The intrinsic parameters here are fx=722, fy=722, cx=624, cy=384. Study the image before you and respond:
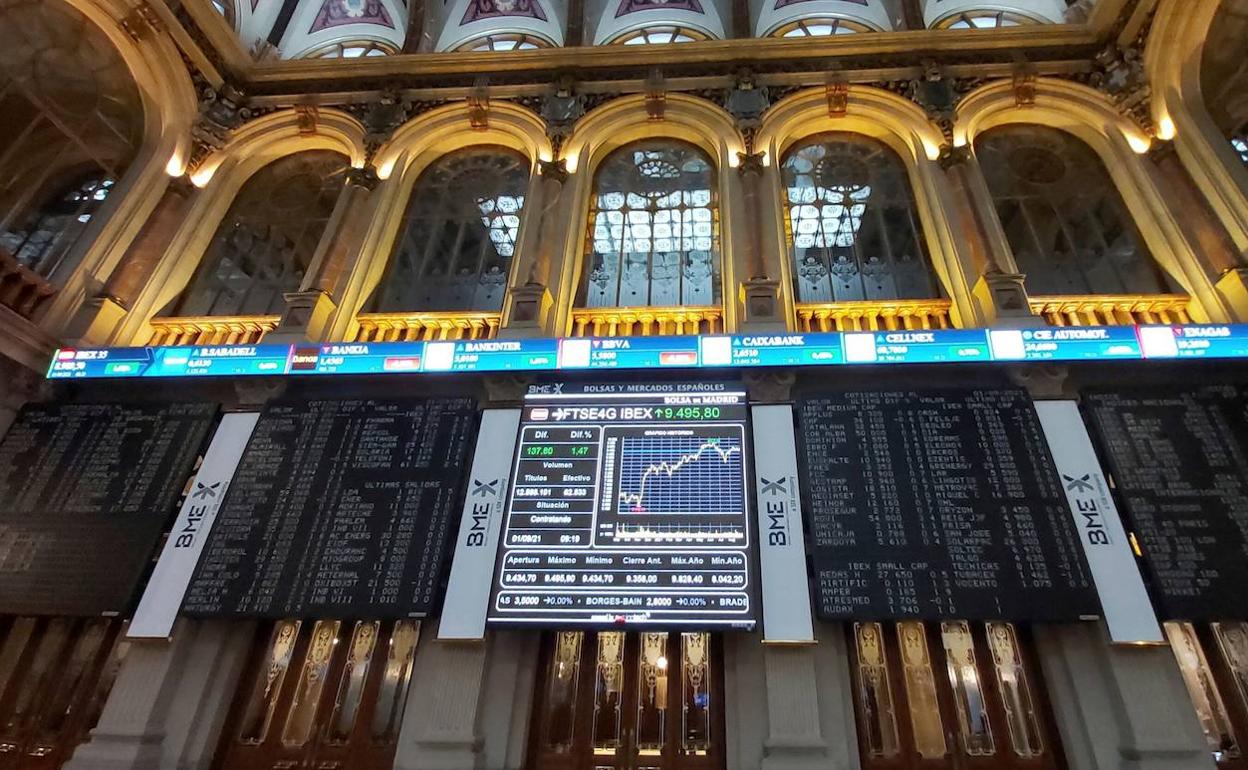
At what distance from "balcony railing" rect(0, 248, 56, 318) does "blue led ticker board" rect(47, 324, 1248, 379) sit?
3.11 feet

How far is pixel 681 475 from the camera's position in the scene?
26.5ft

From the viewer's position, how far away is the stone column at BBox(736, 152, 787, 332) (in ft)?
31.3

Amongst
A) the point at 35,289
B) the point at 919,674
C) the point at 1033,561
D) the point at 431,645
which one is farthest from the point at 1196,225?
the point at 35,289

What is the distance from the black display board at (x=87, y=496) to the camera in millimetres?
7906

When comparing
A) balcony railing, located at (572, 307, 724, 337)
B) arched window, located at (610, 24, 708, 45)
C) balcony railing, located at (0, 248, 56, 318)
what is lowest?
balcony railing, located at (0, 248, 56, 318)

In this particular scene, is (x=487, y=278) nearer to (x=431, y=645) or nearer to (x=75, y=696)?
(x=431, y=645)

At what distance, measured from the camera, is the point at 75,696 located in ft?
25.4

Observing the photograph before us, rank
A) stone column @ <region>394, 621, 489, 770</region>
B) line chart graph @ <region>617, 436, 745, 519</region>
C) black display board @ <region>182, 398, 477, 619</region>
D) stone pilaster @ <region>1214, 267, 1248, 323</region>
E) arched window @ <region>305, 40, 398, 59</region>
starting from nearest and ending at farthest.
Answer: stone column @ <region>394, 621, 489, 770</region> < black display board @ <region>182, 398, 477, 619</region> < line chart graph @ <region>617, 436, 745, 519</region> < stone pilaster @ <region>1214, 267, 1248, 323</region> < arched window @ <region>305, 40, 398, 59</region>

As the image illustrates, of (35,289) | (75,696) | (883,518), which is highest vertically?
(35,289)

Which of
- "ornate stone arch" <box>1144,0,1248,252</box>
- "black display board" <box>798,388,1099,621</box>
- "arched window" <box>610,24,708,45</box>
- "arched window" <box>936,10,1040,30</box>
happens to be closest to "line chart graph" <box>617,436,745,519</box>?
"black display board" <box>798,388,1099,621</box>

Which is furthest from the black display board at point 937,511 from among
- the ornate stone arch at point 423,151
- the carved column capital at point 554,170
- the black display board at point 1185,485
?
the carved column capital at point 554,170

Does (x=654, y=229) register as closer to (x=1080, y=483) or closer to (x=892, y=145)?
(x=892, y=145)

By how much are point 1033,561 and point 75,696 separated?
10.1 meters

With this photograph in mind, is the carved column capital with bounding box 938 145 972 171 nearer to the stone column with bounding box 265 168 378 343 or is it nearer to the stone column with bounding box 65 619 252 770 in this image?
the stone column with bounding box 265 168 378 343
